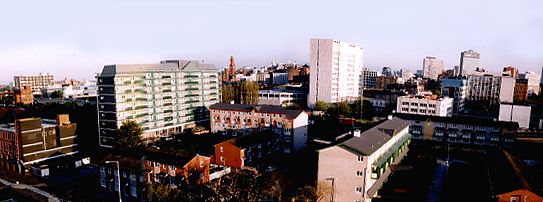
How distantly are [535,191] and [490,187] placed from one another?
3708 mm

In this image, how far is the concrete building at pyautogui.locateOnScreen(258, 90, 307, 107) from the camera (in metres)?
89.8

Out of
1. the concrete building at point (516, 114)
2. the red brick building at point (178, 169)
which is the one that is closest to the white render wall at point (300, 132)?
the red brick building at point (178, 169)

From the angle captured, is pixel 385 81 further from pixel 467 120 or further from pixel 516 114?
pixel 467 120

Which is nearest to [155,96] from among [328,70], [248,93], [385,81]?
[248,93]

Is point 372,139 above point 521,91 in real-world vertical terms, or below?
below

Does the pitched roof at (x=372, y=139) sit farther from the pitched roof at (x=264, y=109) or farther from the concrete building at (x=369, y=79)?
the concrete building at (x=369, y=79)

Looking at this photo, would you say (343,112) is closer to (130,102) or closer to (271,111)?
(271,111)

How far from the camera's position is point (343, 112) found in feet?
229

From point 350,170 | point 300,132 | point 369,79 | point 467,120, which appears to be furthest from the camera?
point 369,79

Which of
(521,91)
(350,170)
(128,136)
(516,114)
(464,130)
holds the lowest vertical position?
(128,136)

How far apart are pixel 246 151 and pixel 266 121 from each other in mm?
10745

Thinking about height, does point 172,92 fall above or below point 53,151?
above

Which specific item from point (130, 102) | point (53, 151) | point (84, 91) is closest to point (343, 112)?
point (130, 102)

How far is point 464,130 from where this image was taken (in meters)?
48.1
